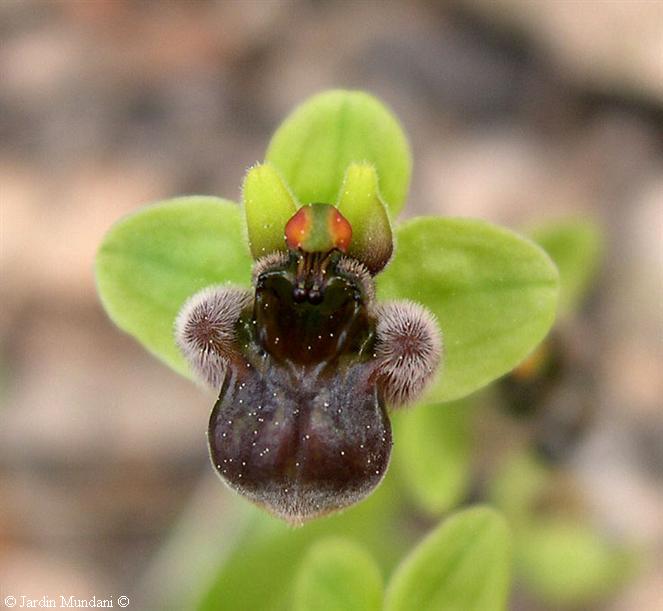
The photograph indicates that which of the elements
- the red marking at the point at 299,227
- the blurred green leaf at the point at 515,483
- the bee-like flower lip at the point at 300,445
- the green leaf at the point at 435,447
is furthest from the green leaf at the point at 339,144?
the blurred green leaf at the point at 515,483

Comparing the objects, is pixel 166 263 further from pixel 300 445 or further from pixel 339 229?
pixel 300 445

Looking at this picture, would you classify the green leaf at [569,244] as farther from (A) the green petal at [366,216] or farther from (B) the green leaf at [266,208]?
(B) the green leaf at [266,208]

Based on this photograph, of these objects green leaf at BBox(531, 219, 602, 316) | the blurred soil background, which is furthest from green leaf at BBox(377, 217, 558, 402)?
the blurred soil background

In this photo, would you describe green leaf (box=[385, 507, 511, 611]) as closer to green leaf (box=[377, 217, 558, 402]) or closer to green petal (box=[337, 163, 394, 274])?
green leaf (box=[377, 217, 558, 402])

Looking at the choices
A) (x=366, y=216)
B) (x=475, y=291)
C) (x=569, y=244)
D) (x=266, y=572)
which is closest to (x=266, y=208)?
(x=366, y=216)

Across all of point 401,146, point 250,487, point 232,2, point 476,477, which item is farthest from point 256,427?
point 232,2

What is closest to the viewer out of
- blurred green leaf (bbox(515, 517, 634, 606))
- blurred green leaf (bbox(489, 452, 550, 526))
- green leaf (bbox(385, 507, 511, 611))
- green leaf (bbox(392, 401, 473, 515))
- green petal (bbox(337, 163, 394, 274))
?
green petal (bbox(337, 163, 394, 274))
